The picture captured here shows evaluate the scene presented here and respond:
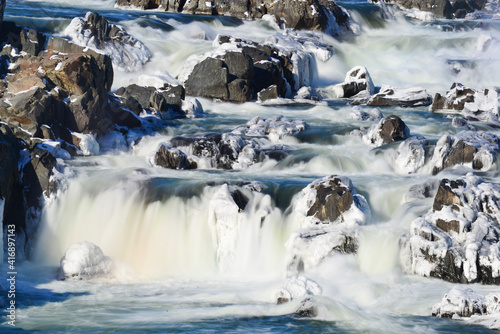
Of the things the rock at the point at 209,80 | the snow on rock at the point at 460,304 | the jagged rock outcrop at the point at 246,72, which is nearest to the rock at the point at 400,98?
the jagged rock outcrop at the point at 246,72

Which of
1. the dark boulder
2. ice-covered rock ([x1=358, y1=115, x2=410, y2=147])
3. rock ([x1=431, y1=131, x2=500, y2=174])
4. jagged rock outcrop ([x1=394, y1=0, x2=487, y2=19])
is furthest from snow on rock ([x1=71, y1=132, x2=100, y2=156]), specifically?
jagged rock outcrop ([x1=394, y1=0, x2=487, y2=19])

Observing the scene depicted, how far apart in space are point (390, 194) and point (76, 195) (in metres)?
6.89

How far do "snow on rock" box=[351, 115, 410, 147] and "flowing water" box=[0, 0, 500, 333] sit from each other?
1.58 feet

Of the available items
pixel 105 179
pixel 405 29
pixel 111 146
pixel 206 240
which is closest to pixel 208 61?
pixel 111 146

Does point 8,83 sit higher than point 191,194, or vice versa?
point 8,83

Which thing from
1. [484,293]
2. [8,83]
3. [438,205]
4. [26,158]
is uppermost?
[8,83]

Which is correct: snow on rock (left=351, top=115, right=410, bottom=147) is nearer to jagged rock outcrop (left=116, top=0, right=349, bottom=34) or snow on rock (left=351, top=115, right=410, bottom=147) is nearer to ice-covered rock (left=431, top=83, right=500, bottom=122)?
ice-covered rock (left=431, top=83, right=500, bottom=122)

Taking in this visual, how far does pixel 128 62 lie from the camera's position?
1275 inches

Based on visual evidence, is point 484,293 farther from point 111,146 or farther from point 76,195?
point 111,146

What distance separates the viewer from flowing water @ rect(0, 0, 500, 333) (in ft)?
39.1

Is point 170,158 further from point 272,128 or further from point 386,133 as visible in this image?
point 386,133

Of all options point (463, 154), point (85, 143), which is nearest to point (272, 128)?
point (85, 143)

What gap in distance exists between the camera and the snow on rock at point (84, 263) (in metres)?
14.7

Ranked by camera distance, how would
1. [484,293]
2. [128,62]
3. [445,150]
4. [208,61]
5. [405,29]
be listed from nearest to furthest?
1. [484,293]
2. [445,150]
3. [208,61]
4. [128,62]
5. [405,29]
